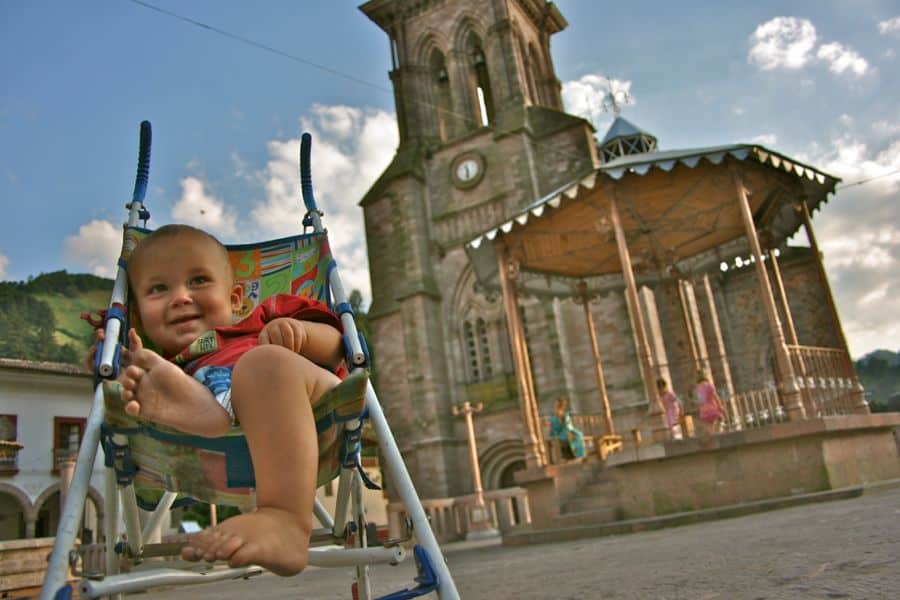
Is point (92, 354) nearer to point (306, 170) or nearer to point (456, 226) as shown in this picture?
point (306, 170)

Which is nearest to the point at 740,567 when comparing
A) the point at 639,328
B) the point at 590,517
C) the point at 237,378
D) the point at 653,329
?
the point at 237,378

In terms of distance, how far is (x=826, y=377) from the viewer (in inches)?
332

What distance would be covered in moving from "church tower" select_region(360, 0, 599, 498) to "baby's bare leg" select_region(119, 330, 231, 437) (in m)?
16.6

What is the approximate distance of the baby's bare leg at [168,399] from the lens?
1.53 metres

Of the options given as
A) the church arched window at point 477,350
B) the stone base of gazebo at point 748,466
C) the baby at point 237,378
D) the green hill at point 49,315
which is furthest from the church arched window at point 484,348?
the baby at point 237,378

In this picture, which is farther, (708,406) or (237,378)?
(708,406)

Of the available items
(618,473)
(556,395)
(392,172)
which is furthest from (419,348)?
(618,473)

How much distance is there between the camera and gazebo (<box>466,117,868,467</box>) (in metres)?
8.23

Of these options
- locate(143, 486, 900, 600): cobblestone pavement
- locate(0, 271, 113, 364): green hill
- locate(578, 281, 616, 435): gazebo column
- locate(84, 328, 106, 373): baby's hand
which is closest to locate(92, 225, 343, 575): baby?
locate(84, 328, 106, 373): baby's hand

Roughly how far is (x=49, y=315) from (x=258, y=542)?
1534 inches

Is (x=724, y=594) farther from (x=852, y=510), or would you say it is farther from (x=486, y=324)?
(x=486, y=324)

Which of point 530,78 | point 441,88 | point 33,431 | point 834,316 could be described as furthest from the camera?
point 441,88

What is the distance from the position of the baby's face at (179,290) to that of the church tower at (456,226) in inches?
640

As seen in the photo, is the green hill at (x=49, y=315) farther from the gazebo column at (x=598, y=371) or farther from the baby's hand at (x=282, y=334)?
the baby's hand at (x=282, y=334)
